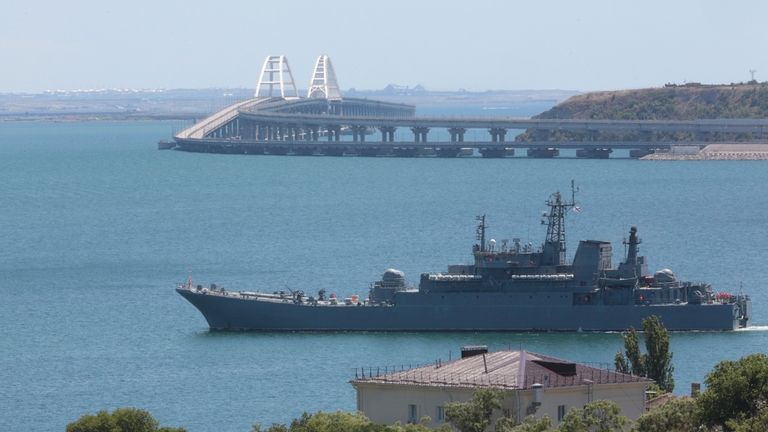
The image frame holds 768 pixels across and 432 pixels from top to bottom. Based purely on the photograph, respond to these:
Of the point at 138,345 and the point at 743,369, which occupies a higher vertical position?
the point at 743,369

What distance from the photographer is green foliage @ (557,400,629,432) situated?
101 feet

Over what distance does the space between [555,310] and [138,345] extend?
452 inches

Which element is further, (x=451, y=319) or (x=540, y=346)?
(x=451, y=319)

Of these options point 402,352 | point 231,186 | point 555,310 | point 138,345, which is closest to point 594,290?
point 555,310

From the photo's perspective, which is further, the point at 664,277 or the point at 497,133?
the point at 497,133

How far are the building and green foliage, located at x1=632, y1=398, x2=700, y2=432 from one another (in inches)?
71.4

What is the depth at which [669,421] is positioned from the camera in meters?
31.1

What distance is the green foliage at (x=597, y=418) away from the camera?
1208 inches

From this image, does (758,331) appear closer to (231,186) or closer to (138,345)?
(138,345)

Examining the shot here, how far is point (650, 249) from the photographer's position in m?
79.4

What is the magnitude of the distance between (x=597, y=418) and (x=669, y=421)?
101cm

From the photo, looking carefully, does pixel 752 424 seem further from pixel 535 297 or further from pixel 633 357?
pixel 535 297

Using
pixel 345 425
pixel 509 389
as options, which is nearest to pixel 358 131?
pixel 509 389

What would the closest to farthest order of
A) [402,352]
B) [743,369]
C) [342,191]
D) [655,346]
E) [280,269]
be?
1. [743,369]
2. [655,346]
3. [402,352]
4. [280,269]
5. [342,191]
